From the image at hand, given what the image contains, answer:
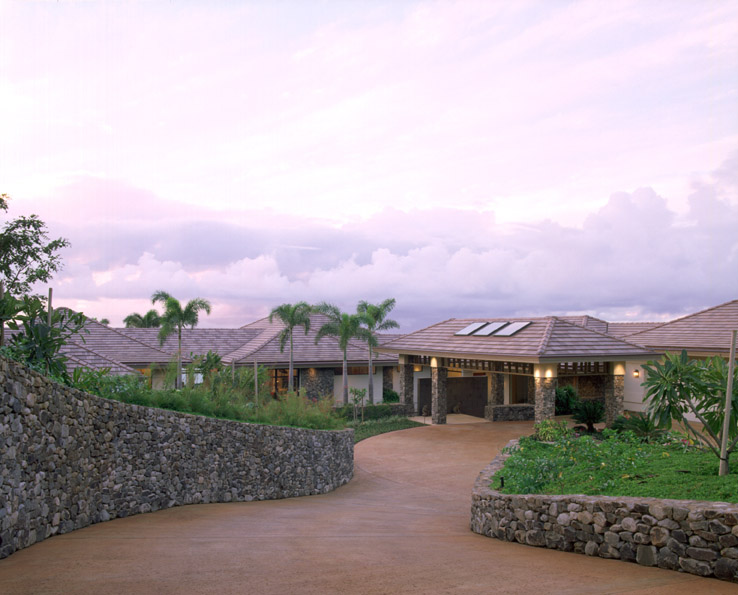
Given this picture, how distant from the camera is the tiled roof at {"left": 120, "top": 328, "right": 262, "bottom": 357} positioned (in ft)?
109

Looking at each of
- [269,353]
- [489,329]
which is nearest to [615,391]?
[489,329]

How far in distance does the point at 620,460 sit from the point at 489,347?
1483cm

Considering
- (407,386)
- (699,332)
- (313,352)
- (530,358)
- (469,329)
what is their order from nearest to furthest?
1. (530,358)
2. (699,332)
3. (469,329)
4. (407,386)
5. (313,352)

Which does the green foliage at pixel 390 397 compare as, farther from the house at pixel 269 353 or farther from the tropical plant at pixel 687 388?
the tropical plant at pixel 687 388

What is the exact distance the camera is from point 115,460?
10.2 m

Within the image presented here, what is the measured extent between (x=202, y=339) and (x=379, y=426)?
13.9m

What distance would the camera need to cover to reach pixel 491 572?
6547 millimetres

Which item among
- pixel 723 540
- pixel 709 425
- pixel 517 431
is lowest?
pixel 517 431

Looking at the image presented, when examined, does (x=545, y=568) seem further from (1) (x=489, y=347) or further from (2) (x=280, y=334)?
(2) (x=280, y=334)

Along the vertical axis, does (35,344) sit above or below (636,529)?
above

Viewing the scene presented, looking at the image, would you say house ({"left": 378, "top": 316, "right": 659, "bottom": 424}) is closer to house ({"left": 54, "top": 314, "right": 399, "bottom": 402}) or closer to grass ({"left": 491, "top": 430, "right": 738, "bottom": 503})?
house ({"left": 54, "top": 314, "right": 399, "bottom": 402})

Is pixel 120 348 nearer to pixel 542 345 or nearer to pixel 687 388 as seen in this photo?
pixel 542 345

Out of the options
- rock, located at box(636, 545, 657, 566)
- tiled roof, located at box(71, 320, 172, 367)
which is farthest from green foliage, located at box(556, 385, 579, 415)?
rock, located at box(636, 545, 657, 566)

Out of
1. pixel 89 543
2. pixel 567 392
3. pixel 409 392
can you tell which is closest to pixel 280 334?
pixel 409 392
